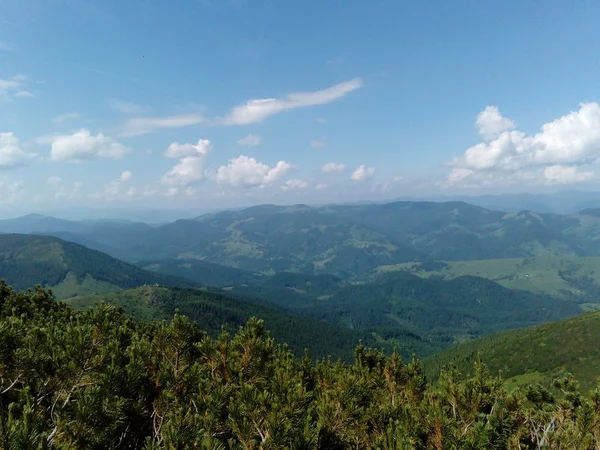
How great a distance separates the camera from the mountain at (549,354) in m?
111

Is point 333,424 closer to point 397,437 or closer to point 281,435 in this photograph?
point 397,437

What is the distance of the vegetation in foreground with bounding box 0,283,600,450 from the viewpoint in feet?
36.7

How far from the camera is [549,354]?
127375mm

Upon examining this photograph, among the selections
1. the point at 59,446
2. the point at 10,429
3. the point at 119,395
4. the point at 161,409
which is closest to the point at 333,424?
the point at 161,409

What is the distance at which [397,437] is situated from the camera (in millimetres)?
12766

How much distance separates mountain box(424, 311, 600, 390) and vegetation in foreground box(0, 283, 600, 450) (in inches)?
3704

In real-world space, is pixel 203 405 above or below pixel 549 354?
above

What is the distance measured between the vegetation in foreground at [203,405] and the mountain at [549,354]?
3704 inches

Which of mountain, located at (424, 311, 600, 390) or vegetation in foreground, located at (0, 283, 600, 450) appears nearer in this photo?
vegetation in foreground, located at (0, 283, 600, 450)

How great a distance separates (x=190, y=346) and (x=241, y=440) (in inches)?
294

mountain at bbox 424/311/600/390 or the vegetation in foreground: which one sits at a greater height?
the vegetation in foreground

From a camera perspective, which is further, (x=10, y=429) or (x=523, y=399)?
(x=523, y=399)

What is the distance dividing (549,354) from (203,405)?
6032 inches

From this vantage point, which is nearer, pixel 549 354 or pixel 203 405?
pixel 203 405
